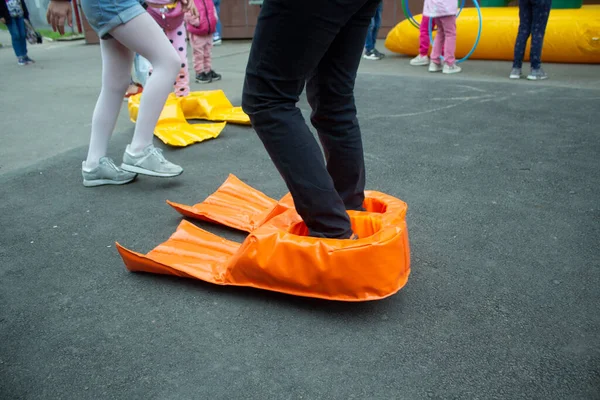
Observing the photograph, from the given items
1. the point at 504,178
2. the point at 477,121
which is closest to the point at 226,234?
the point at 504,178

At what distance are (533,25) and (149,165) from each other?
460 cm

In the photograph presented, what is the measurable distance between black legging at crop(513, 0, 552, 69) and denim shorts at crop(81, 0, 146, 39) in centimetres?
443

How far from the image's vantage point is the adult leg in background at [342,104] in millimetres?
1773

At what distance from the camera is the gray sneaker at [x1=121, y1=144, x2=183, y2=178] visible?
2.79m

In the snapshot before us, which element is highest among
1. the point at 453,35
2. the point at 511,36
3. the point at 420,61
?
the point at 453,35

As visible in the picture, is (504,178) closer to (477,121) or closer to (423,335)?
(477,121)

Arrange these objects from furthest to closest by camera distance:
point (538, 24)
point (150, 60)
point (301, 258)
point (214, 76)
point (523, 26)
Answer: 1. point (214, 76)
2. point (523, 26)
3. point (538, 24)
4. point (150, 60)
5. point (301, 258)

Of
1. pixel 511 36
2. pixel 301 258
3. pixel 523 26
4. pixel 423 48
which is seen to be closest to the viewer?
pixel 301 258

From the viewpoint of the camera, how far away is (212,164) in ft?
10.6

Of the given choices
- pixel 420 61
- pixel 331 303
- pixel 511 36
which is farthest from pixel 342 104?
pixel 511 36

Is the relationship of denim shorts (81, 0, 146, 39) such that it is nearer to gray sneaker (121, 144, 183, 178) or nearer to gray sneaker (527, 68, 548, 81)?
gray sneaker (121, 144, 183, 178)

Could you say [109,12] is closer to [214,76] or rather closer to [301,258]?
[301,258]

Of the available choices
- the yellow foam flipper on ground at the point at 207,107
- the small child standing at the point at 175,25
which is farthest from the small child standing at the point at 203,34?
the yellow foam flipper on ground at the point at 207,107

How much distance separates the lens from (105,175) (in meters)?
2.89
